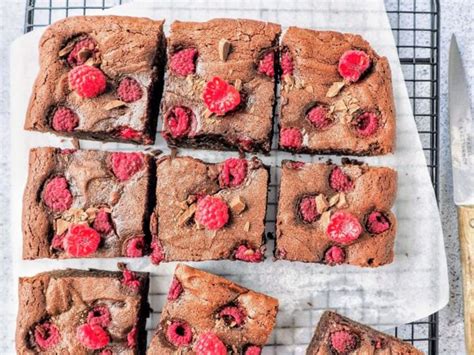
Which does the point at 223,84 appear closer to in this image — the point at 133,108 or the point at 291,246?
the point at 133,108

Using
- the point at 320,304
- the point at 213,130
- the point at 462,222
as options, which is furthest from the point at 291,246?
the point at 462,222

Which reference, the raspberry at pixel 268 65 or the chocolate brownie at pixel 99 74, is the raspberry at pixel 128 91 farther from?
the raspberry at pixel 268 65

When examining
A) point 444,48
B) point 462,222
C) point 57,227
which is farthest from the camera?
point 444,48

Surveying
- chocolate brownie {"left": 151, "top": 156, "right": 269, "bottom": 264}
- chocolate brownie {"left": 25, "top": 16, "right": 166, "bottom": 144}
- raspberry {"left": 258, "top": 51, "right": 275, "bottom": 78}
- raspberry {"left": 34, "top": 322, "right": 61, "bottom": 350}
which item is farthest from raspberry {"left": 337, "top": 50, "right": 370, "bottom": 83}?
raspberry {"left": 34, "top": 322, "right": 61, "bottom": 350}

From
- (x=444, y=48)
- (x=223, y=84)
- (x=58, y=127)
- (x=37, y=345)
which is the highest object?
(x=444, y=48)

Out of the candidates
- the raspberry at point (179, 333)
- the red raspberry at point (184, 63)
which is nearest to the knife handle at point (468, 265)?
the raspberry at point (179, 333)

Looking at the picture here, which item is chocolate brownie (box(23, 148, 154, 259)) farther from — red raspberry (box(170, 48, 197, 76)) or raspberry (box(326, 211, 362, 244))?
raspberry (box(326, 211, 362, 244))

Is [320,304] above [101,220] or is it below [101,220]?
below
